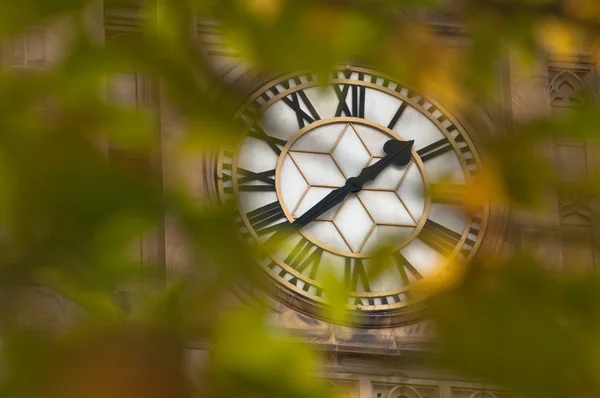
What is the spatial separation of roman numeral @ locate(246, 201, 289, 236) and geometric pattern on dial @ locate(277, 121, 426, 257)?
0.05 meters

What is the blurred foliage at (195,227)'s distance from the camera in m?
4.50

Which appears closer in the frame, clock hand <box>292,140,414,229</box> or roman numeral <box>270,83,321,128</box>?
clock hand <box>292,140,414,229</box>

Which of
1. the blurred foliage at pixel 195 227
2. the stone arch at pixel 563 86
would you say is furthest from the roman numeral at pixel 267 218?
the blurred foliage at pixel 195 227

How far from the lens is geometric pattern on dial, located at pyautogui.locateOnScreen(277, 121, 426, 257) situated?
12492 mm

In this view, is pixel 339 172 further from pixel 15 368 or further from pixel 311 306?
pixel 15 368

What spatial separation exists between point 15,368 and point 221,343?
448mm

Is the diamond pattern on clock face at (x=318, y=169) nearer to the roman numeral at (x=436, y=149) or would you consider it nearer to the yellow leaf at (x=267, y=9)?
the roman numeral at (x=436, y=149)

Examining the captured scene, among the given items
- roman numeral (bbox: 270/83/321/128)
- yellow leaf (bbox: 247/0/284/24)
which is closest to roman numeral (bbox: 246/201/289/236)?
roman numeral (bbox: 270/83/321/128)

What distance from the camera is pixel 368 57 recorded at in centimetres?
525

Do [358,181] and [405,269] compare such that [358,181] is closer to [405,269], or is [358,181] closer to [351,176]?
[351,176]

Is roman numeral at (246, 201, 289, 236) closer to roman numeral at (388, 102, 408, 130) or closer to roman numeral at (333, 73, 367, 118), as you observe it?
roman numeral at (333, 73, 367, 118)

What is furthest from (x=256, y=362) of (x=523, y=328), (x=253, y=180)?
(x=253, y=180)

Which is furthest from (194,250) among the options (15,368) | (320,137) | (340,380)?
(320,137)

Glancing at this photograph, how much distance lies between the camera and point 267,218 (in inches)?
490
